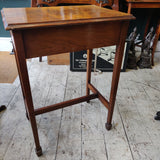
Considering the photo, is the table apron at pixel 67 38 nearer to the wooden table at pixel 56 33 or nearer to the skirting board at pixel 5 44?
the wooden table at pixel 56 33

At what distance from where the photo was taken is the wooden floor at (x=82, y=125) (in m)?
1.09

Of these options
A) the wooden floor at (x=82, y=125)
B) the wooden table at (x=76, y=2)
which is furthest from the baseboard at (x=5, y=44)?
the wooden floor at (x=82, y=125)

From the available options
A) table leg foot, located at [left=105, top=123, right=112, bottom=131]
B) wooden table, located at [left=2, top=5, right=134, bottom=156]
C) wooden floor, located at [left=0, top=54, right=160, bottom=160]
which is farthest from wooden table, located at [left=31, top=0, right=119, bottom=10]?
table leg foot, located at [left=105, top=123, right=112, bottom=131]

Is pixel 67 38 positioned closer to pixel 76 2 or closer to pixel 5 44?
pixel 76 2

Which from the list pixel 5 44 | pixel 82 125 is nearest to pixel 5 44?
pixel 5 44

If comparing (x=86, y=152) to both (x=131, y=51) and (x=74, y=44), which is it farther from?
(x=131, y=51)

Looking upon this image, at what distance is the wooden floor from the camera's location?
109cm

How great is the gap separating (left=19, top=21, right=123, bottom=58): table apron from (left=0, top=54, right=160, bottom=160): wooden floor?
710mm

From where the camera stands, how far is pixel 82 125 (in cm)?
130

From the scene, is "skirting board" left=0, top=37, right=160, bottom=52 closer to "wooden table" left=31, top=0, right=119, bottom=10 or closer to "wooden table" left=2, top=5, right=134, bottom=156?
"wooden table" left=31, top=0, right=119, bottom=10

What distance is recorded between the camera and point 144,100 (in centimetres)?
161

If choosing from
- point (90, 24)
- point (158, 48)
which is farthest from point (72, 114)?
point (158, 48)

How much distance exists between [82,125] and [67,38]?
0.79m

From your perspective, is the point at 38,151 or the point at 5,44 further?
the point at 5,44
